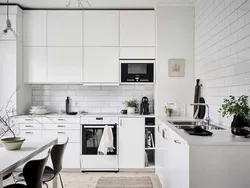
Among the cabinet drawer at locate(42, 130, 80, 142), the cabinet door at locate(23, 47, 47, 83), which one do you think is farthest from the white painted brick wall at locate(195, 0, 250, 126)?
the cabinet door at locate(23, 47, 47, 83)

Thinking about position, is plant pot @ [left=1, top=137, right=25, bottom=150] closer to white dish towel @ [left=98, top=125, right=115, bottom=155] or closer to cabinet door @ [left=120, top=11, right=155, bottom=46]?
white dish towel @ [left=98, top=125, right=115, bottom=155]

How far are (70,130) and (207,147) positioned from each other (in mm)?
2782

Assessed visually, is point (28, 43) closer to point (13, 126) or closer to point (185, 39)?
point (13, 126)

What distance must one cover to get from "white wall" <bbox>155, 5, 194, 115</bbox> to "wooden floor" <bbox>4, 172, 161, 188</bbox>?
1.07 metres

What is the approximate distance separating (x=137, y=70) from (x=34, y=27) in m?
1.91

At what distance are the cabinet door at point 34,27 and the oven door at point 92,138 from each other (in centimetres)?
166

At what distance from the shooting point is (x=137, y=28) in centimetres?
435

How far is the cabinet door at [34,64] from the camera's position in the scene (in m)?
4.39

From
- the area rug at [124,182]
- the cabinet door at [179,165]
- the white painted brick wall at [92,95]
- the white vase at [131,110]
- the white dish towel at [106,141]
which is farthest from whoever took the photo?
the white painted brick wall at [92,95]

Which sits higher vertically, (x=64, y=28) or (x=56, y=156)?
(x=64, y=28)

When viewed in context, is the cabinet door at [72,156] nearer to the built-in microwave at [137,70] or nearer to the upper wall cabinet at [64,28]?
A: the built-in microwave at [137,70]

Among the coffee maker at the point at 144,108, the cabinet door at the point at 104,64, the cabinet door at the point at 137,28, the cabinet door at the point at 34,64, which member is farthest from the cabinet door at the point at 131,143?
the cabinet door at the point at 34,64

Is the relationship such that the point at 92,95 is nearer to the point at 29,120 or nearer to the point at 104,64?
the point at 104,64

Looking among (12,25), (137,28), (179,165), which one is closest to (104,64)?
(137,28)
